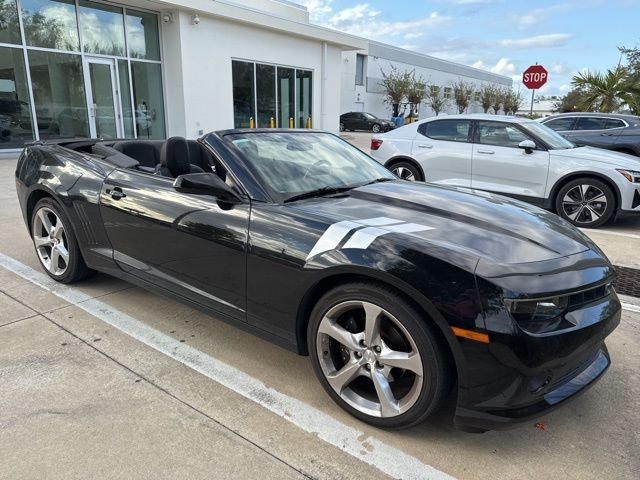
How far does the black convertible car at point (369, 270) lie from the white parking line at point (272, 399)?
14 cm

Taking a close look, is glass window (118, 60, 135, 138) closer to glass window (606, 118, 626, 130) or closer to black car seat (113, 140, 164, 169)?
black car seat (113, 140, 164, 169)

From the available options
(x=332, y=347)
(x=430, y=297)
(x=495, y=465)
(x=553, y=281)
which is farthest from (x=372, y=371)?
(x=553, y=281)

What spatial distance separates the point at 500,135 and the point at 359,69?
108 feet

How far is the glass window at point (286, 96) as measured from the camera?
18125 millimetres

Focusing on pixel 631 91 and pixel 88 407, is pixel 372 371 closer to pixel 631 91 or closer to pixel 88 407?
pixel 88 407

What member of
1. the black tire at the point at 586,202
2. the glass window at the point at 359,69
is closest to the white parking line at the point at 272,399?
the black tire at the point at 586,202

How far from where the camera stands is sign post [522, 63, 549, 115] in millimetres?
13445

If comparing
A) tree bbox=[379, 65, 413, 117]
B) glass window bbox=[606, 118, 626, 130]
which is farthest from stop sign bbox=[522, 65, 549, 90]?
tree bbox=[379, 65, 413, 117]

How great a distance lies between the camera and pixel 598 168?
659cm

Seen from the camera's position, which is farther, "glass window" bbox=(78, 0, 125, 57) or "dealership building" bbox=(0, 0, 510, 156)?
"glass window" bbox=(78, 0, 125, 57)

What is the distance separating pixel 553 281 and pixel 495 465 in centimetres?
86

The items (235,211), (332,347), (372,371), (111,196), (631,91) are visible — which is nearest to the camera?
(372,371)

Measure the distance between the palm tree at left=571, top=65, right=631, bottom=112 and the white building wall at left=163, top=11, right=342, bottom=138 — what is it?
1274 cm

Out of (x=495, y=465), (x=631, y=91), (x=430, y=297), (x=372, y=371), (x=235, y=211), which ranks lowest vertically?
(x=495, y=465)
